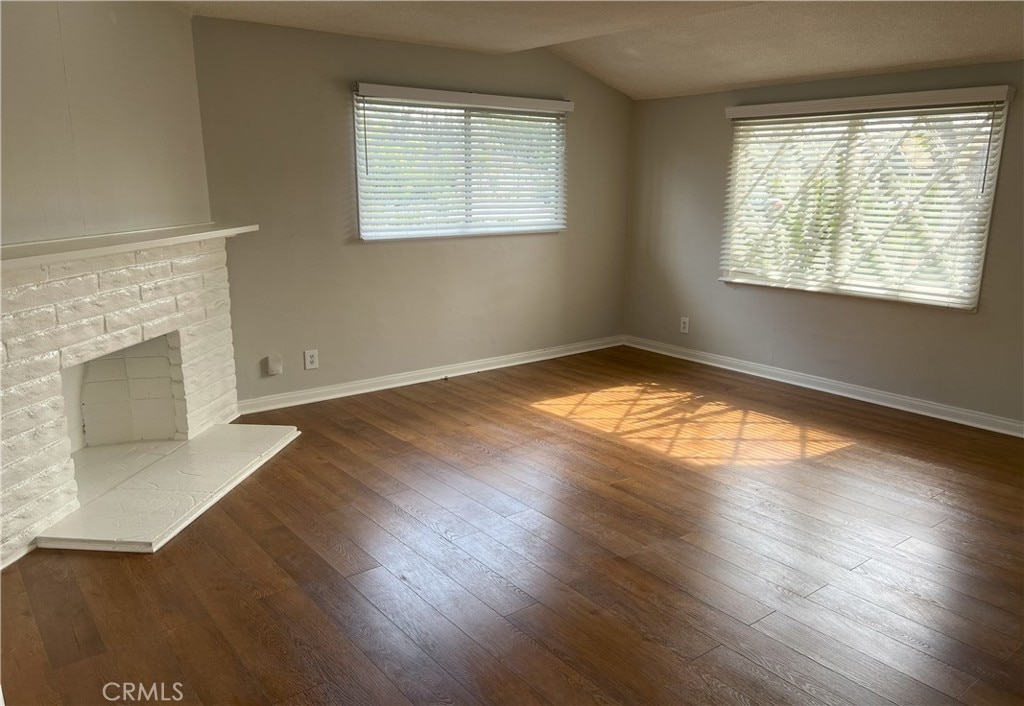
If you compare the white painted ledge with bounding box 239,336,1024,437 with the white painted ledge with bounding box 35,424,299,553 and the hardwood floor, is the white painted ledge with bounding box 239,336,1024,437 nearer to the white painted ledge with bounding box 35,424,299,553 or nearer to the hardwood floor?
the hardwood floor

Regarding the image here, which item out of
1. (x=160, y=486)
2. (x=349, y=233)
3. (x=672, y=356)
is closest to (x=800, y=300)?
(x=672, y=356)

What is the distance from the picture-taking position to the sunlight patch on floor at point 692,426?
3.72 meters

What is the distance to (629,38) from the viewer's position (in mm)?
4574

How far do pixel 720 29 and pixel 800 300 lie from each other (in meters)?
1.82

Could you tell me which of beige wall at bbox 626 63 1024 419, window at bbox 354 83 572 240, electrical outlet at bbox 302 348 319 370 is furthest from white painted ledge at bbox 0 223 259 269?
beige wall at bbox 626 63 1024 419

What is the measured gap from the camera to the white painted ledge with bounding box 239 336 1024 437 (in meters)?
4.20

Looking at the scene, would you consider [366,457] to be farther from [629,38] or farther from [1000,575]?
[629,38]

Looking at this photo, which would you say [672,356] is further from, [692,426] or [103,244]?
[103,244]

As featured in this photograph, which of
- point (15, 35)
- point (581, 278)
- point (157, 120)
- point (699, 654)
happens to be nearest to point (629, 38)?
point (581, 278)

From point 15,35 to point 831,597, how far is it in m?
3.45

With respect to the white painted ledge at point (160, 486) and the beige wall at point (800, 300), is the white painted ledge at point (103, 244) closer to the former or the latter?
the white painted ledge at point (160, 486)

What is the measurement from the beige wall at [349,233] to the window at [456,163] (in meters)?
0.09

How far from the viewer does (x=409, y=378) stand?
16.1ft

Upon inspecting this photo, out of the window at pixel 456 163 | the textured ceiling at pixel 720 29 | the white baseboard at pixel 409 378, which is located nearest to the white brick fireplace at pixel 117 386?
the white baseboard at pixel 409 378
